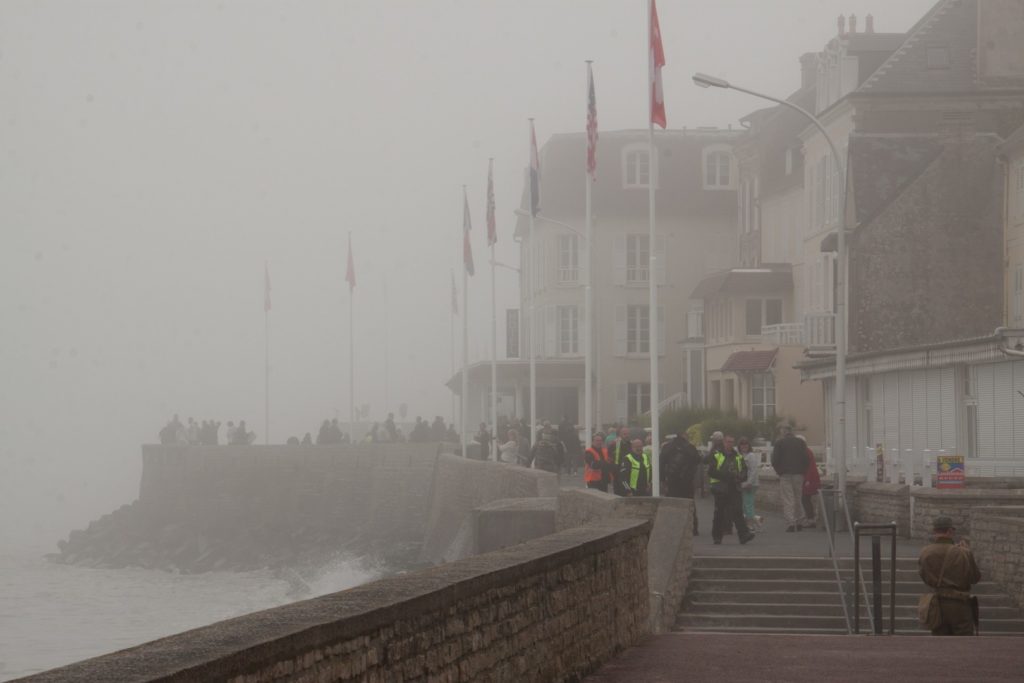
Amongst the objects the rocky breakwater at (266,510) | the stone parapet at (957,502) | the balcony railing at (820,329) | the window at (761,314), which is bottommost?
the rocky breakwater at (266,510)

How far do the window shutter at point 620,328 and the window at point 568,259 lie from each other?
2312mm

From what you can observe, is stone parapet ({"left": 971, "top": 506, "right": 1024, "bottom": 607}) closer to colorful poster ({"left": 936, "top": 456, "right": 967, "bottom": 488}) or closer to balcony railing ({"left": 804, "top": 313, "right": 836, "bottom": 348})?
colorful poster ({"left": 936, "top": 456, "right": 967, "bottom": 488})

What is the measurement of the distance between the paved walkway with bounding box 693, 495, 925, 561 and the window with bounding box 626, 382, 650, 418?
45.7 metres

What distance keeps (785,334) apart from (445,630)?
49.3 metres

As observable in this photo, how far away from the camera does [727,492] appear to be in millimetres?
27062

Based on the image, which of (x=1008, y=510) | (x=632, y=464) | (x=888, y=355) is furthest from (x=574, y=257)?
(x=1008, y=510)

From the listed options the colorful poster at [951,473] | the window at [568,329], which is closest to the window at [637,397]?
the window at [568,329]

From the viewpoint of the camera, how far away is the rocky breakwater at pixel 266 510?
215ft

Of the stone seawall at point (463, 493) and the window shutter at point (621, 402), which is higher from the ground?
the window shutter at point (621, 402)

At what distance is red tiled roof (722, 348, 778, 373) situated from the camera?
56.6 meters

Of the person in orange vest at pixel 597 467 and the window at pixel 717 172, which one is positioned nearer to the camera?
the person in orange vest at pixel 597 467

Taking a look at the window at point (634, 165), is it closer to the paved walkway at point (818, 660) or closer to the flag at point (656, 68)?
the flag at point (656, 68)

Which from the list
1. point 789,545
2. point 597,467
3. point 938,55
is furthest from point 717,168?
point 789,545

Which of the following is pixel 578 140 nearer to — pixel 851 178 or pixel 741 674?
pixel 851 178
